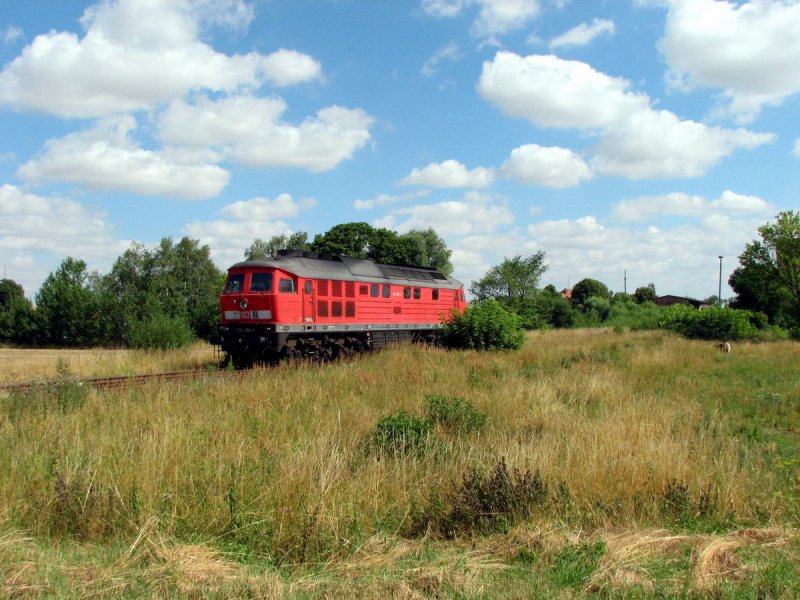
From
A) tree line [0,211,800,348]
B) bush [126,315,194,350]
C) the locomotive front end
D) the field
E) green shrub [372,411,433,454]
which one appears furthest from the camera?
tree line [0,211,800,348]

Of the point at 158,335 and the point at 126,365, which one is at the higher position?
the point at 158,335

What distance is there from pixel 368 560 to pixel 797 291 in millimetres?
51840

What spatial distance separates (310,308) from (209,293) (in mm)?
43189

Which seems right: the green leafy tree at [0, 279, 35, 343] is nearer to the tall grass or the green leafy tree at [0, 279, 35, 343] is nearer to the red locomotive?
the red locomotive

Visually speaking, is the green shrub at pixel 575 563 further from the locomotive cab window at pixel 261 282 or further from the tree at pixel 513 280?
the tree at pixel 513 280

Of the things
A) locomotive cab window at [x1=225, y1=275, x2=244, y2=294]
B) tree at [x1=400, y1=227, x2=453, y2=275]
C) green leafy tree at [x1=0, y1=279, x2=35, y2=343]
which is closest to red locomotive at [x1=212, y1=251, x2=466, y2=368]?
locomotive cab window at [x1=225, y1=275, x2=244, y2=294]

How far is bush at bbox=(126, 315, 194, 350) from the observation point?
24.4 m

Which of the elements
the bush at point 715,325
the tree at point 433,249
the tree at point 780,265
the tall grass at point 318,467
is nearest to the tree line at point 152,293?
the tree at point 433,249

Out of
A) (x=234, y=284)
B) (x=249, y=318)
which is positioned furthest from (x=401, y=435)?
(x=234, y=284)

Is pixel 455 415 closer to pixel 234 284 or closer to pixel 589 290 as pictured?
pixel 234 284

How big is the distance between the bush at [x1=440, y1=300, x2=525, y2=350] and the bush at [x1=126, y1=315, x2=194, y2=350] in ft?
36.3

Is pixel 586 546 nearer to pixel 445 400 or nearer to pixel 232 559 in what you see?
pixel 232 559

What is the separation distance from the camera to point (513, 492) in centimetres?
580

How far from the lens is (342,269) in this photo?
20844 millimetres
